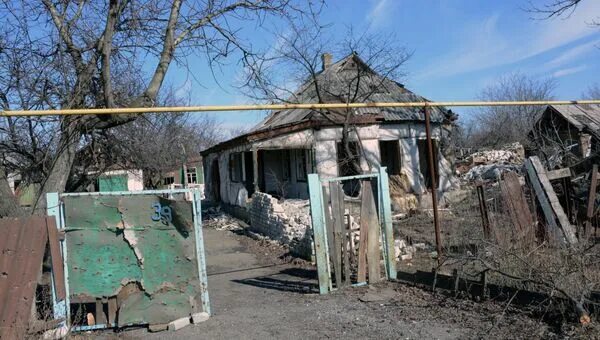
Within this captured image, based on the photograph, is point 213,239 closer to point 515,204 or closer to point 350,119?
point 350,119

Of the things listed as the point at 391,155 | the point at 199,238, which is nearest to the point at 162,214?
the point at 199,238

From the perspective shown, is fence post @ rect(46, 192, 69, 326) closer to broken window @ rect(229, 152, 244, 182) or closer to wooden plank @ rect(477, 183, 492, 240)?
wooden plank @ rect(477, 183, 492, 240)

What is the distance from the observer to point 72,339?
5500 millimetres

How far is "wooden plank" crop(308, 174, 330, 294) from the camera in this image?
7172 mm

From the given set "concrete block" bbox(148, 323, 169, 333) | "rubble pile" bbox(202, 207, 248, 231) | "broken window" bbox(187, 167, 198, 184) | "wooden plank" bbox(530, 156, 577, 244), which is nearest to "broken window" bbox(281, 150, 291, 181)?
"rubble pile" bbox(202, 207, 248, 231)

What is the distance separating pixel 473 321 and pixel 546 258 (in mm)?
1593

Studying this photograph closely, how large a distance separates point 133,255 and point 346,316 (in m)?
2.59

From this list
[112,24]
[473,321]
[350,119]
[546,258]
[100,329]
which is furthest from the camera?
[350,119]

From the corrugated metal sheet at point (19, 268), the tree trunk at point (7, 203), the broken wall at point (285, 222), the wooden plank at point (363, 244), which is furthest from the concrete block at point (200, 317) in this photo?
the broken wall at point (285, 222)

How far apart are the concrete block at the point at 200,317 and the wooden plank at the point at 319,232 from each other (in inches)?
69.1

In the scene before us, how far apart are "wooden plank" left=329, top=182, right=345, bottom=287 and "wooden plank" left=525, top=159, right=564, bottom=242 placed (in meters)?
3.16

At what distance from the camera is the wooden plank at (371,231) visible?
7.62 metres

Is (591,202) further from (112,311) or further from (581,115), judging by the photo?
(581,115)

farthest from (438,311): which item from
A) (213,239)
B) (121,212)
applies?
(213,239)
